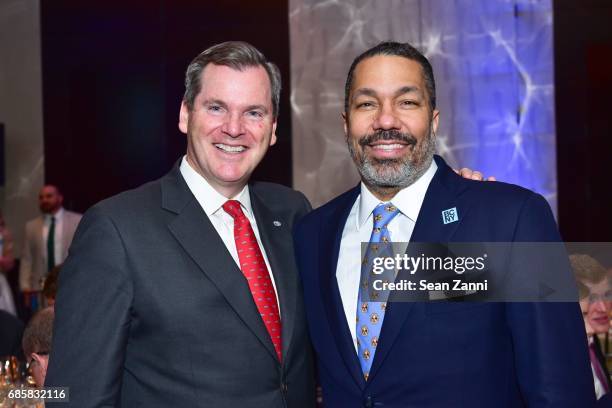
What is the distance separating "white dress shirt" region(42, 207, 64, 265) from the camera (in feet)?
22.0

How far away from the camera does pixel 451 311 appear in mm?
1908

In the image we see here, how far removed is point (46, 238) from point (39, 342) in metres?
4.17

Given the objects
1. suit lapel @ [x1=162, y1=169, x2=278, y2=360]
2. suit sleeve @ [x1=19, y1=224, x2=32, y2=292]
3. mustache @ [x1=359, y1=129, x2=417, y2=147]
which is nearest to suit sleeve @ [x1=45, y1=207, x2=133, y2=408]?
suit lapel @ [x1=162, y1=169, x2=278, y2=360]

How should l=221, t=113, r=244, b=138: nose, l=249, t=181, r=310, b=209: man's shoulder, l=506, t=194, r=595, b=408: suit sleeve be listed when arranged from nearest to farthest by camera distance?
l=506, t=194, r=595, b=408: suit sleeve < l=221, t=113, r=244, b=138: nose < l=249, t=181, r=310, b=209: man's shoulder

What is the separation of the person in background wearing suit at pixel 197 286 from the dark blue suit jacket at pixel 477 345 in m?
0.20

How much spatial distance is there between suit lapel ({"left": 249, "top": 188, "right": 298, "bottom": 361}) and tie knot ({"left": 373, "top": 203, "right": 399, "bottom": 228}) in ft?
0.96

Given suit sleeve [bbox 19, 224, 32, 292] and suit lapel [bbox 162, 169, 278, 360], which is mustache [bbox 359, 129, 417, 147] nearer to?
suit lapel [bbox 162, 169, 278, 360]

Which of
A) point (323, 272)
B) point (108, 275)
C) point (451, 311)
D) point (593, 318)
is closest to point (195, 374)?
point (108, 275)

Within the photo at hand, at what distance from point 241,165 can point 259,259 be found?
0.86 ft

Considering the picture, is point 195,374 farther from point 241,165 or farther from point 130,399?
point 241,165

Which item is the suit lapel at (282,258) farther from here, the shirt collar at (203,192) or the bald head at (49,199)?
the bald head at (49,199)

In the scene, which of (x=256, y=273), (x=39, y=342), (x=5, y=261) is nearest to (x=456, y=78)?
(x=5, y=261)

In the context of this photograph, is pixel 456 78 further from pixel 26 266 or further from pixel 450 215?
pixel 450 215

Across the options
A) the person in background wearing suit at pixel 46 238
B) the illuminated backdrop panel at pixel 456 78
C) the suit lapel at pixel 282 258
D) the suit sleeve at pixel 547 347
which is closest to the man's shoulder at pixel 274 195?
the suit lapel at pixel 282 258
